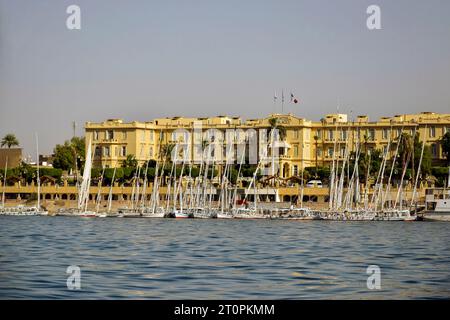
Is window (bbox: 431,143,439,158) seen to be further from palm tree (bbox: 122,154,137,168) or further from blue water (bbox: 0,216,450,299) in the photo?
blue water (bbox: 0,216,450,299)

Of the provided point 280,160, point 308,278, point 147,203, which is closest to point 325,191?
point 147,203

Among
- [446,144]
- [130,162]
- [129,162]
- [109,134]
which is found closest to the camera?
[446,144]

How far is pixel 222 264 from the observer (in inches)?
1369

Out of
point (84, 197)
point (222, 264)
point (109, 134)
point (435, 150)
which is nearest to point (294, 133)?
point (435, 150)

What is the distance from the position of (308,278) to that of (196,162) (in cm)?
9829

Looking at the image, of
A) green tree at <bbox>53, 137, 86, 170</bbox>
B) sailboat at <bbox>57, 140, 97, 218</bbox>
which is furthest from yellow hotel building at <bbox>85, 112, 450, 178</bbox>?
sailboat at <bbox>57, 140, 97, 218</bbox>

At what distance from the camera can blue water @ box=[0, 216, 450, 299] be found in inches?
1056

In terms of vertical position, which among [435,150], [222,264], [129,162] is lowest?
[222,264]

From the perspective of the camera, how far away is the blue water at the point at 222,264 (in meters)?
26.8

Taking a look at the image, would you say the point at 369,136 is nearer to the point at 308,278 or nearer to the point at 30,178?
the point at 30,178

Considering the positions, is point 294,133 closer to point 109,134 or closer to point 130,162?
point 130,162

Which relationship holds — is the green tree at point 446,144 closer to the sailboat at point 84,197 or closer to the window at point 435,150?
the window at point 435,150

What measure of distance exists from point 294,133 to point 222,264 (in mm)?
92896
